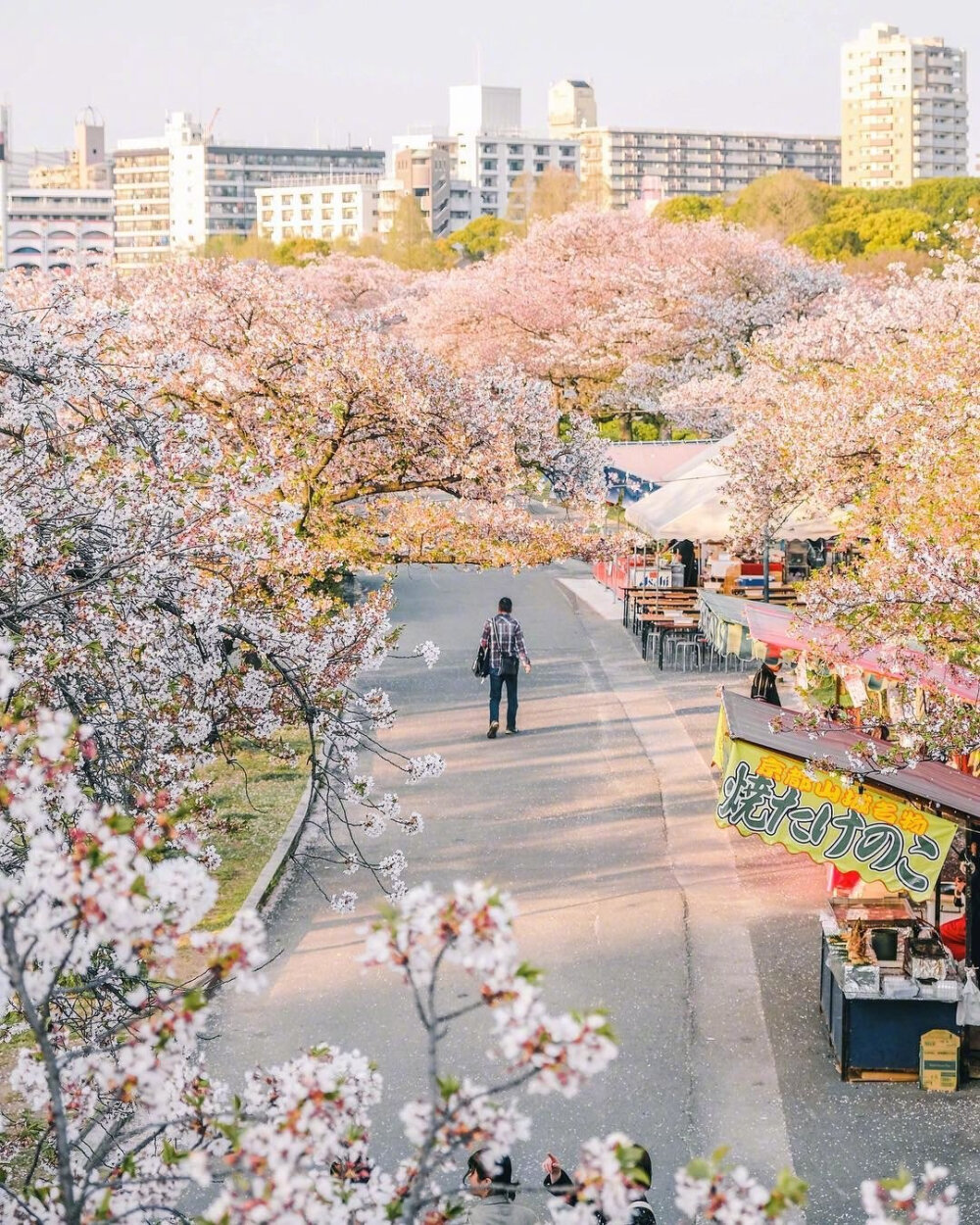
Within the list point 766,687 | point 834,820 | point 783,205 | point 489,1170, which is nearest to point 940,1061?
point 834,820

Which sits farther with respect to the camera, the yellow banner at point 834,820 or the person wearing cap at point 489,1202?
the yellow banner at point 834,820

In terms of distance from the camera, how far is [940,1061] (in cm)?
962

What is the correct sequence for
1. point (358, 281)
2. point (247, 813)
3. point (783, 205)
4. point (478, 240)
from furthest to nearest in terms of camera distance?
point (478, 240) → point (358, 281) → point (783, 205) → point (247, 813)

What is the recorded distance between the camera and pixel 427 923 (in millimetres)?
3369

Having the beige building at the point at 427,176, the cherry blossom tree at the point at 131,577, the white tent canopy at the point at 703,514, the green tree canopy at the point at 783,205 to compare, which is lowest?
the white tent canopy at the point at 703,514

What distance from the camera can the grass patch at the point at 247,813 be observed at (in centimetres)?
1300

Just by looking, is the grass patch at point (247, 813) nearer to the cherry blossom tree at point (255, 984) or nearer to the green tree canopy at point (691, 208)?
the cherry blossom tree at point (255, 984)

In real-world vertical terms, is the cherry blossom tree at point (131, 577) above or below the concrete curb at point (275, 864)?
above

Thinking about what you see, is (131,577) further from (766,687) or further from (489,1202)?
(766,687)

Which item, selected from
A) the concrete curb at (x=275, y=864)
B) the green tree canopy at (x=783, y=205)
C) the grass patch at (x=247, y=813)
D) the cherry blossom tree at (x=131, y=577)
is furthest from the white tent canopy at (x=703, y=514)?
the green tree canopy at (x=783, y=205)

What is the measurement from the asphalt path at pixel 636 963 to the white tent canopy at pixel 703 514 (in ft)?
9.30

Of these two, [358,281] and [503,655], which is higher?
[358,281]

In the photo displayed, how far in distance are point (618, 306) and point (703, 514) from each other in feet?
70.6

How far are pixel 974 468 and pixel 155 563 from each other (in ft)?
22.5
